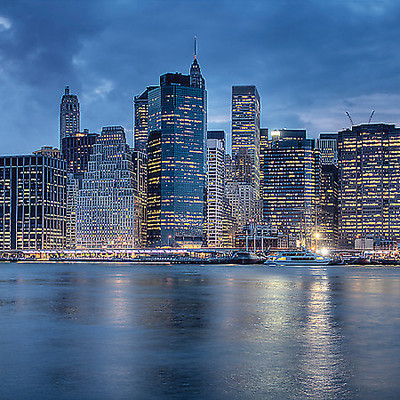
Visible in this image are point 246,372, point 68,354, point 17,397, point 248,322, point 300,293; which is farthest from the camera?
point 300,293

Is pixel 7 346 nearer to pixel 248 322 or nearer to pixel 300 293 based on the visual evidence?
pixel 248 322

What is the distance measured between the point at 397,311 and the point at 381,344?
1050 inches

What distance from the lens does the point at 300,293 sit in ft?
332

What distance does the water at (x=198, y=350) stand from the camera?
112 ft

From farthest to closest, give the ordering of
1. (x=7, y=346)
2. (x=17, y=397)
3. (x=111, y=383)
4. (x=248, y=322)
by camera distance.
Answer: (x=248, y=322) < (x=7, y=346) < (x=111, y=383) < (x=17, y=397)

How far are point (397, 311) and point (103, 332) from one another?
123ft

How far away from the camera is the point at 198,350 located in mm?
46219

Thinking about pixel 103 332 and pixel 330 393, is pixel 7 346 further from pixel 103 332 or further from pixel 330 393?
pixel 330 393

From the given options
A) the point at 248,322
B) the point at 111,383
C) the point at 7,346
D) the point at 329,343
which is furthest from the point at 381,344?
the point at 7,346

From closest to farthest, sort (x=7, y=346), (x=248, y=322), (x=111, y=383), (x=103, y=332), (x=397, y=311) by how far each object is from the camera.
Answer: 1. (x=111, y=383)
2. (x=7, y=346)
3. (x=103, y=332)
4. (x=248, y=322)
5. (x=397, y=311)

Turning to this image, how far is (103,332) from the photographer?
55500 mm

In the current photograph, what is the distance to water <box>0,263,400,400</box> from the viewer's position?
3428 cm

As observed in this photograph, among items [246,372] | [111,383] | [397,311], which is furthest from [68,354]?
[397,311]

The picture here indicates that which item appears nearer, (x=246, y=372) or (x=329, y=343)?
(x=246, y=372)
